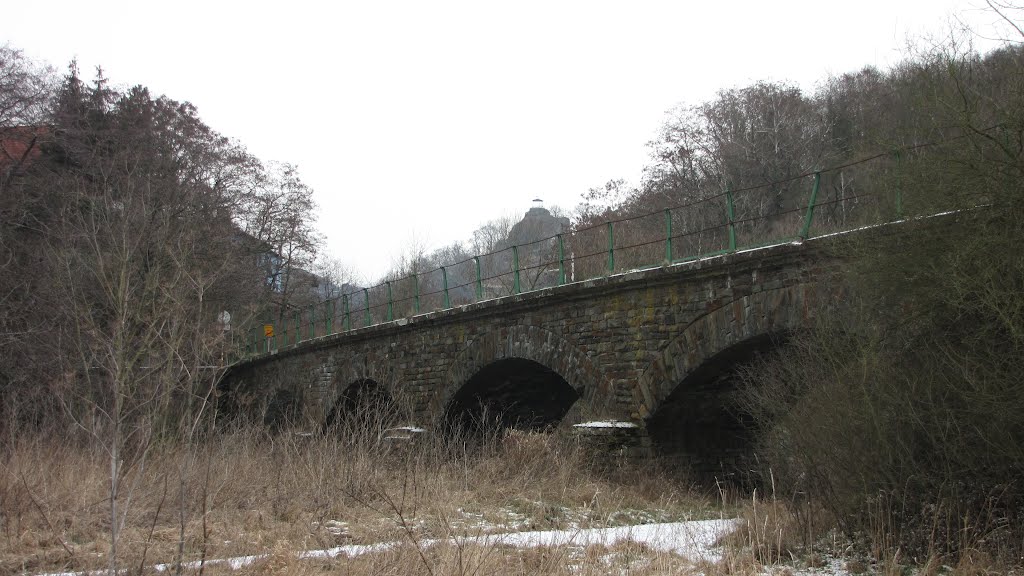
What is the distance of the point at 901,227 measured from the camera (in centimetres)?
622

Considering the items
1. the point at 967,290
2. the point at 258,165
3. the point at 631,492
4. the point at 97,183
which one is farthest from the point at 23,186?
the point at 967,290

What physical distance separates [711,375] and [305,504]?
5415mm

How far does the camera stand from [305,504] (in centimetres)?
744

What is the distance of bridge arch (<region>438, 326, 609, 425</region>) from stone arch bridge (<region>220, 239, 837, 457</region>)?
20 millimetres

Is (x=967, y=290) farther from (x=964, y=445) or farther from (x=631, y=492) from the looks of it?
(x=631, y=492)

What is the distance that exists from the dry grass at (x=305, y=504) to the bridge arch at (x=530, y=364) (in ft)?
2.90

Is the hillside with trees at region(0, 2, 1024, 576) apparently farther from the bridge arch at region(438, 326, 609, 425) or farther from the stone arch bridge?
the bridge arch at region(438, 326, 609, 425)

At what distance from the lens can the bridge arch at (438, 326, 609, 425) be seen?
11.6 m

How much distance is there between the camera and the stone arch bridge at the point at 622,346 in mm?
9336

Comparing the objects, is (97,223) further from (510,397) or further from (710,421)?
(710,421)

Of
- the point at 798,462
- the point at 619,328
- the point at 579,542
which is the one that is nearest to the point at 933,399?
the point at 798,462

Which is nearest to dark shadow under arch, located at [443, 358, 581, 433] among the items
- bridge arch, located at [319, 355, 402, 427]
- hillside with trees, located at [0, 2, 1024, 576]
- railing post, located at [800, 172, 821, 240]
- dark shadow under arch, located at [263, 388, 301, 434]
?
bridge arch, located at [319, 355, 402, 427]

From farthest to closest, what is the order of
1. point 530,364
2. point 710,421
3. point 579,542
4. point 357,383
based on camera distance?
point 357,383
point 530,364
point 710,421
point 579,542

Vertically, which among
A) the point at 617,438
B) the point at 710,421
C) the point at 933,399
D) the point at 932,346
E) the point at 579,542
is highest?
the point at 932,346
